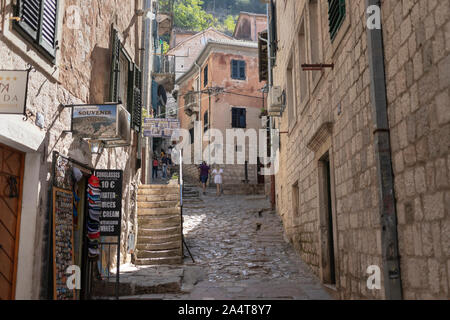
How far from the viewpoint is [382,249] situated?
4.12 m

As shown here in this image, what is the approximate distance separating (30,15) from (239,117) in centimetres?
2092

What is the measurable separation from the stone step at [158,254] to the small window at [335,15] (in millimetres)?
5891

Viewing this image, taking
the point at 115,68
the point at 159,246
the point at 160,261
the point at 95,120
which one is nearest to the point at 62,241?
the point at 95,120

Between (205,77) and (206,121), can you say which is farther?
(205,77)

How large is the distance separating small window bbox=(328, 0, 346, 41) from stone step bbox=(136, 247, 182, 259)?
232 inches

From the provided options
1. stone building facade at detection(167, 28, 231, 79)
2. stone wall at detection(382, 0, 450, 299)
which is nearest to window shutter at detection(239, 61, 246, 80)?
stone building facade at detection(167, 28, 231, 79)

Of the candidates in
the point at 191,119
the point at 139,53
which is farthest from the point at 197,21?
the point at 139,53

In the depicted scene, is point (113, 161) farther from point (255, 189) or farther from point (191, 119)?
point (191, 119)

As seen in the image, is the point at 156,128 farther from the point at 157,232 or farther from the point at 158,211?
the point at 157,232

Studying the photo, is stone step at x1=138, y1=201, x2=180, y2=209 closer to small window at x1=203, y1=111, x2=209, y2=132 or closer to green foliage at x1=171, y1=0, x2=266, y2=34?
small window at x1=203, y1=111, x2=209, y2=132

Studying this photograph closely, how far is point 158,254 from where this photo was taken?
960cm

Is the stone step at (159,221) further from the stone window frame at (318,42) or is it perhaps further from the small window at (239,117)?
the small window at (239,117)

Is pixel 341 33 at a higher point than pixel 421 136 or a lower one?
higher

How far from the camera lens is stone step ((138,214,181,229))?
34.7 feet
